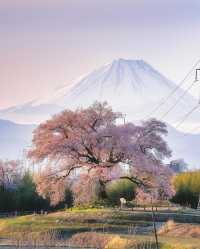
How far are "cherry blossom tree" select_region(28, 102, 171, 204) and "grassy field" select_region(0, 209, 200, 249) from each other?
5.85 metres

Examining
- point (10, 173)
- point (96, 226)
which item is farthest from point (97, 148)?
point (10, 173)

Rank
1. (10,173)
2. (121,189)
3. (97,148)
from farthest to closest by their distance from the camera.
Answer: (10,173) → (121,189) → (97,148)

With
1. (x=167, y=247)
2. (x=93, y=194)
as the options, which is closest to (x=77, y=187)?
(x=93, y=194)

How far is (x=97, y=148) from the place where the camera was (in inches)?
2429

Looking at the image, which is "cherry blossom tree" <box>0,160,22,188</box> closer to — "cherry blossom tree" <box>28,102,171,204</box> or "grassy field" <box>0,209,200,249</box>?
"cherry blossom tree" <box>28,102,171,204</box>

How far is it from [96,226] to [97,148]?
11395 millimetres

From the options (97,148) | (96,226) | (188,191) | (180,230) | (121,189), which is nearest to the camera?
(180,230)

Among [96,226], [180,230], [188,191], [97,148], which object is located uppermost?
[97,148]

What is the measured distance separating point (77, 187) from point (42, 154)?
380 cm

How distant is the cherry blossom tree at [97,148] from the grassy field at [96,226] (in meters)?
5.85

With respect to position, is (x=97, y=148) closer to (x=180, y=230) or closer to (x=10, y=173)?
(x=180, y=230)

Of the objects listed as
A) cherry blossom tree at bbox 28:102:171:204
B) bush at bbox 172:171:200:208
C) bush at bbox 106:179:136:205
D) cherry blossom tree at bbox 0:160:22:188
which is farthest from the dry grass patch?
cherry blossom tree at bbox 0:160:22:188

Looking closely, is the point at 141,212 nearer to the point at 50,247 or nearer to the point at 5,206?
the point at 50,247

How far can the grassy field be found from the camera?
46.0m
